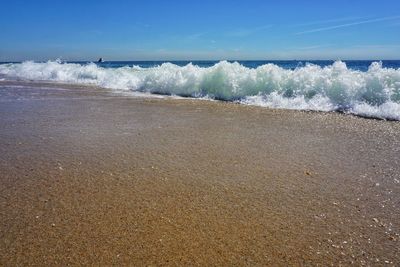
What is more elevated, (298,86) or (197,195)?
(298,86)

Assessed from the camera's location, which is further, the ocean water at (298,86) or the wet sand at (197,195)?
the ocean water at (298,86)

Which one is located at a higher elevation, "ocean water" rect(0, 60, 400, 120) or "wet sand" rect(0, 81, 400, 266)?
"ocean water" rect(0, 60, 400, 120)

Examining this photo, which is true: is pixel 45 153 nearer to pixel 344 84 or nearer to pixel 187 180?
pixel 187 180

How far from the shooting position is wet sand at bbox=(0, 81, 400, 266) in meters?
2.75

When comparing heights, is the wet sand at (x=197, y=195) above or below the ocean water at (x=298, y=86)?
below

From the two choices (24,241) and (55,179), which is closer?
→ (24,241)

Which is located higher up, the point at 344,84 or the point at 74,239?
the point at 344,84

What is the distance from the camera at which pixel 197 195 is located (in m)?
3.74

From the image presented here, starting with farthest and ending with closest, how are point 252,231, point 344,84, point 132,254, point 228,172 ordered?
point 344,84 → point 228,172 → point 252,231 → point 132,254

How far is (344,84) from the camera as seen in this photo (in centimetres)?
1030

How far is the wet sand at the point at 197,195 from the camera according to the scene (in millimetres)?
2746

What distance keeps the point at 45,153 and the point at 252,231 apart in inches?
124

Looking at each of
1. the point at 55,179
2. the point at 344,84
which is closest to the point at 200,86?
the point at 344,84

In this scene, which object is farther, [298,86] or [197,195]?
[298,86]
